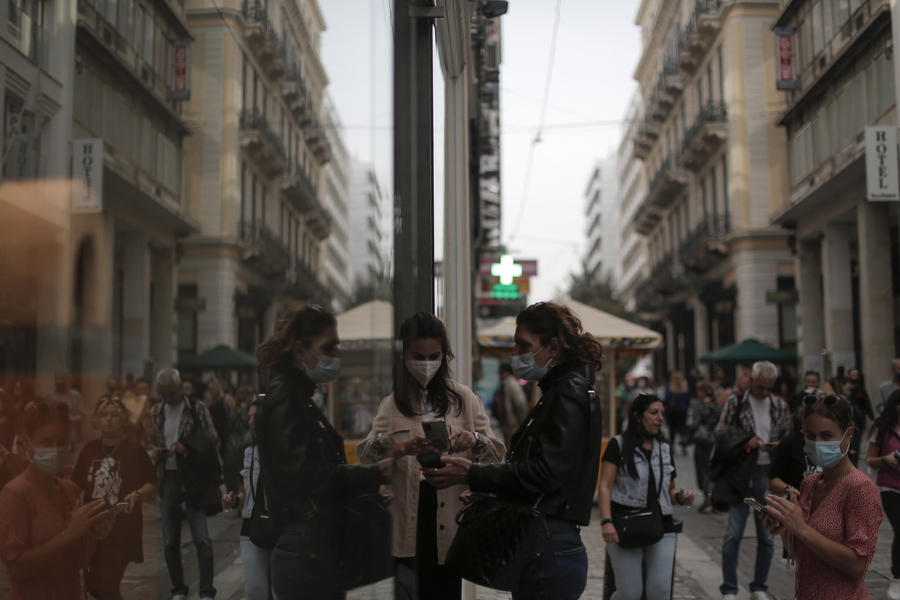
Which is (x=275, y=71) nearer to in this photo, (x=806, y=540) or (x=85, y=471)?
(x=85, y=471)

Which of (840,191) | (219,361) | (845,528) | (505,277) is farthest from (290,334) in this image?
(840,191)

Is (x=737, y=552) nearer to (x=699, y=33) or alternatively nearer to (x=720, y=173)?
(x=720, y=173)

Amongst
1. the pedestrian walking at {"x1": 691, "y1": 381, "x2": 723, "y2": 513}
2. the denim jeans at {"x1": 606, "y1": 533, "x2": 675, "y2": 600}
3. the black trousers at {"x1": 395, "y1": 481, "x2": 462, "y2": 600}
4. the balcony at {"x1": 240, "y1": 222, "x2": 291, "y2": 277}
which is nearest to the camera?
the balcony at {"x1": 240, "y1": 222, "x2": 291, "y2": 277}

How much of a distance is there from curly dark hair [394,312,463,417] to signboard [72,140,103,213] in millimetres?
1597

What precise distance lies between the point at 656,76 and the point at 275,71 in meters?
47.9

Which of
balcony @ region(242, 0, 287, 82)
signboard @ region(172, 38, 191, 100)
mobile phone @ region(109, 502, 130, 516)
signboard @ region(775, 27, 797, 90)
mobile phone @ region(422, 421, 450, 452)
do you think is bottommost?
mobile phone @ region(422, 421, 450, 452)

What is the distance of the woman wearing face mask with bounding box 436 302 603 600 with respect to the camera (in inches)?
128

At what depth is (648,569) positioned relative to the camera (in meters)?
5.33

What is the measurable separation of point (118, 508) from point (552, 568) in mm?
2350

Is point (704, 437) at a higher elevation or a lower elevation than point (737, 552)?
higher

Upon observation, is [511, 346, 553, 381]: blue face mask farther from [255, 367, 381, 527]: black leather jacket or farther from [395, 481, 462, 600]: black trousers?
[255, 367, 381, 527]: black leather jacket

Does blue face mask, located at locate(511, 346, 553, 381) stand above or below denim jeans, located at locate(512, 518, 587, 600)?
above

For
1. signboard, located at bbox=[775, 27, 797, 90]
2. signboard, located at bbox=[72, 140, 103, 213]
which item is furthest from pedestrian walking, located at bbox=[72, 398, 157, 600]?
signboard, located at bbox=[775, 27, 797, 90]

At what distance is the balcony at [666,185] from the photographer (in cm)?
3966
